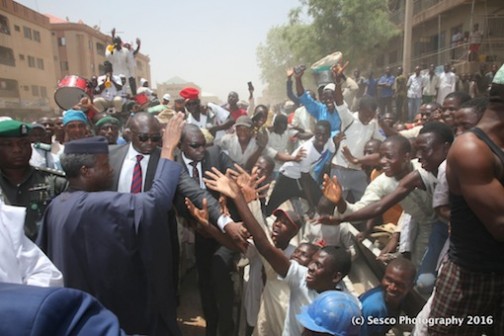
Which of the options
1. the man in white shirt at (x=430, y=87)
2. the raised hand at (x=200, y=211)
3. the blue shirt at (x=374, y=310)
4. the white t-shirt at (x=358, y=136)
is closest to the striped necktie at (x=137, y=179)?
the raised hand at (x=200, y=211)

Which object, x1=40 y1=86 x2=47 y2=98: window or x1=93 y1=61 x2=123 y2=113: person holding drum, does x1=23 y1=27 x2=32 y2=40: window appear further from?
x1=93 y1=61 x2=123 y2=113: person holding drum

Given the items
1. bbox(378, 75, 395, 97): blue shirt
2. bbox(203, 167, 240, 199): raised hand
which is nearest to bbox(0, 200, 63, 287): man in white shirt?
bbox(203, 167, 240, 199): raised hand

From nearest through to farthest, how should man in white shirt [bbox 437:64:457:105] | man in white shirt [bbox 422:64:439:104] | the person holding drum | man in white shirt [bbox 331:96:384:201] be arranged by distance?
man in white shirt [bbox 331:96:384:201], the person holding drum, man in white shirt [bbox 437:64:457:105], man in white shirt [bbox 422:64:439:104]

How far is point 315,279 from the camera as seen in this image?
245cm

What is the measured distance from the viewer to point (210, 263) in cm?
319

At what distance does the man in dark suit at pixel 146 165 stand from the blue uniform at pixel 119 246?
0.37m

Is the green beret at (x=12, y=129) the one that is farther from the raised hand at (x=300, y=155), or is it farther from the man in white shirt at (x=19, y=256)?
the raised hand at (x=300, y=155)

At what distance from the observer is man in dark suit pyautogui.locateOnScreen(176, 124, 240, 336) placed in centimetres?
303

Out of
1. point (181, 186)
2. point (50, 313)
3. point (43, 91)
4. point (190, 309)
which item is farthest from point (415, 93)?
point (43, 91)

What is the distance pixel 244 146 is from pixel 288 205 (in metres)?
1.13

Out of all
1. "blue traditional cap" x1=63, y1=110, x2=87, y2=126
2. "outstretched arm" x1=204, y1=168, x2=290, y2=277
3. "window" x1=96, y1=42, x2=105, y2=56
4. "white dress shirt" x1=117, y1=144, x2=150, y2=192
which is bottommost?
"outstretched arm" x1=204, y1=168, x2=290, y2=277

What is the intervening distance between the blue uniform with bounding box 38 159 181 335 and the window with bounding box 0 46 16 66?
3337cm

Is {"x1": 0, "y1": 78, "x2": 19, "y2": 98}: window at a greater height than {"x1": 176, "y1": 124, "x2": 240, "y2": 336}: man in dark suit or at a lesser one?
greater

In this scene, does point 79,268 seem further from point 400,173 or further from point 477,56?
point 477,56
